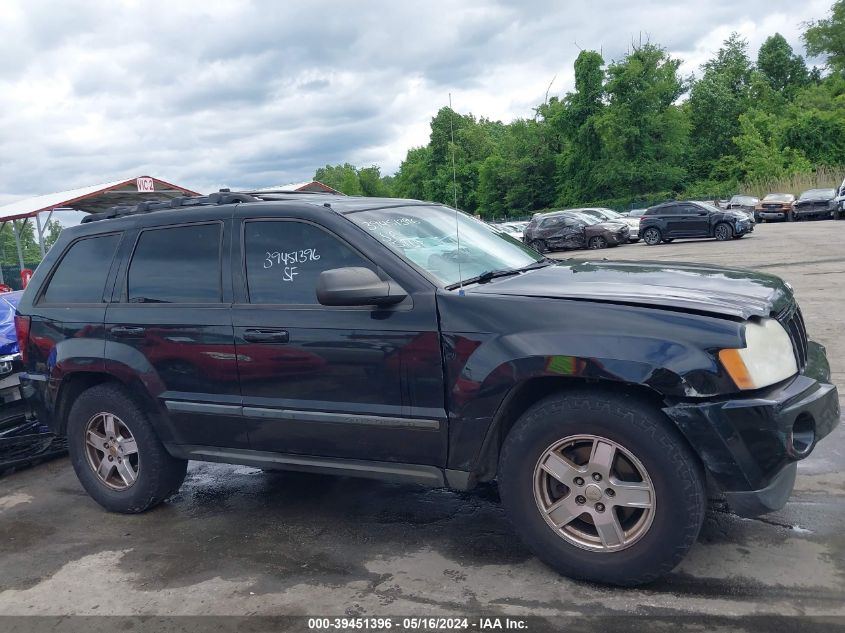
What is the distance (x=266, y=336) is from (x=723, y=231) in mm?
24126

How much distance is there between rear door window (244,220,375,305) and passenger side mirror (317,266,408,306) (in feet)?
0.86

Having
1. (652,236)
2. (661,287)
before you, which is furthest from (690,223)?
(661,287)

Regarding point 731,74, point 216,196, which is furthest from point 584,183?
point 216,196

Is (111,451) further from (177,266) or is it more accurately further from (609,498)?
(609,498)

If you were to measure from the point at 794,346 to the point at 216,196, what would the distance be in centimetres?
317

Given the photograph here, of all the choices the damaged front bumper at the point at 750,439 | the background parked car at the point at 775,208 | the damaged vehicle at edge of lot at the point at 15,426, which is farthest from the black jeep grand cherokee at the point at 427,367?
the background parked car at the point at 775,208

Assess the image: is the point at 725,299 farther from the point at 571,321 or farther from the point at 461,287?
the point at 461,287

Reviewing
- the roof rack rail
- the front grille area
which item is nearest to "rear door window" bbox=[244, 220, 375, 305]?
the roof rack rail

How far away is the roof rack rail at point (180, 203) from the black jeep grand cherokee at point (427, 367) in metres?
0.02

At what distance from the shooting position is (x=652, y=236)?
26.7 meters

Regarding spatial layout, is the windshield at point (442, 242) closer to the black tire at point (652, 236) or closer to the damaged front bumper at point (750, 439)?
the damaged front bumper at point (750, 439)

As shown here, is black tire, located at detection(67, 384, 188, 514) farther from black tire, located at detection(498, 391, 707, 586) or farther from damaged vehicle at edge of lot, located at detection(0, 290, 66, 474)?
black tire, located at detection(498, 391, 707, 586)

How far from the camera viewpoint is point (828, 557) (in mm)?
3400

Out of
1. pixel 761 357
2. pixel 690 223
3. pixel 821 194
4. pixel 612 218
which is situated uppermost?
pixel 821 194
